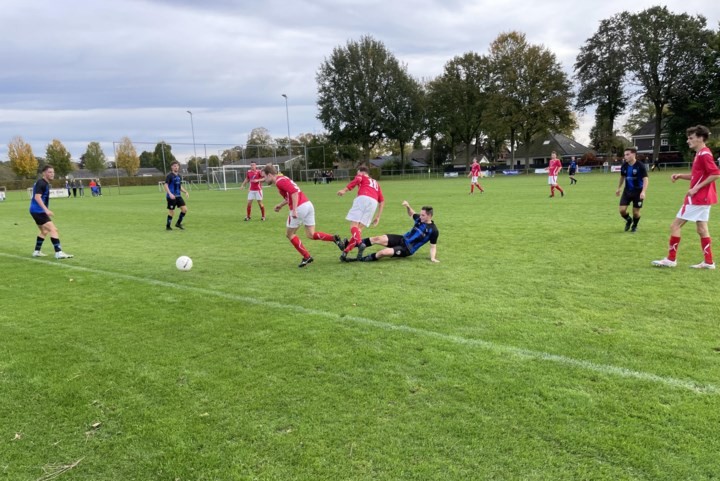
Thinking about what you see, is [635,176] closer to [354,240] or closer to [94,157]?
[354,240]

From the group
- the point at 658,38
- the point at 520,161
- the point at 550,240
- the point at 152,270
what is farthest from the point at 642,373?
the point at 520,161

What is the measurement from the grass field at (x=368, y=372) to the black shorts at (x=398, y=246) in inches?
17.5

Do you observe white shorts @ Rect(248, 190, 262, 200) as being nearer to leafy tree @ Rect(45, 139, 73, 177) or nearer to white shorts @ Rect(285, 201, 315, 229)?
white shorts @ Rect(285, 201, 315, 229)

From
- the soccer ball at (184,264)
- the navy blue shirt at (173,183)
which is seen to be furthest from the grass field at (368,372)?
the navy blue shirt at (173,183)

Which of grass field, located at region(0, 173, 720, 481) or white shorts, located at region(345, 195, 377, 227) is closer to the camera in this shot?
grass field, located at region(0, 173, 720, 481)

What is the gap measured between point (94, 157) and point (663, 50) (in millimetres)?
92706

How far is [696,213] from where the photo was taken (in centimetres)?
670

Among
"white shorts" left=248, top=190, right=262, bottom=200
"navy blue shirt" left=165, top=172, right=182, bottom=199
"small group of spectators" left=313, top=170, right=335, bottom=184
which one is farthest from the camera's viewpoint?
"small group of spectators" left=313, top=170, right=335, bottom=184

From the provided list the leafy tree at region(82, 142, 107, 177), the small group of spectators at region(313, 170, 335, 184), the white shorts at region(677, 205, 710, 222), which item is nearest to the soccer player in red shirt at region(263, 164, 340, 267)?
the white shorts at region(677, 205, 710, 222)

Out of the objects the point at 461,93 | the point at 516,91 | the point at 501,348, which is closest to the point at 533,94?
A: the point at 516,91

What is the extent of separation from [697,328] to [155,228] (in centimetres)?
1406

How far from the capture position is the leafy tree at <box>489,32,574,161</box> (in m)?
56.9

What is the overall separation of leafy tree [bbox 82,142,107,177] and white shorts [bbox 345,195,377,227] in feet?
308

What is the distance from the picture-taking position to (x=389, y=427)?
3016 mm
